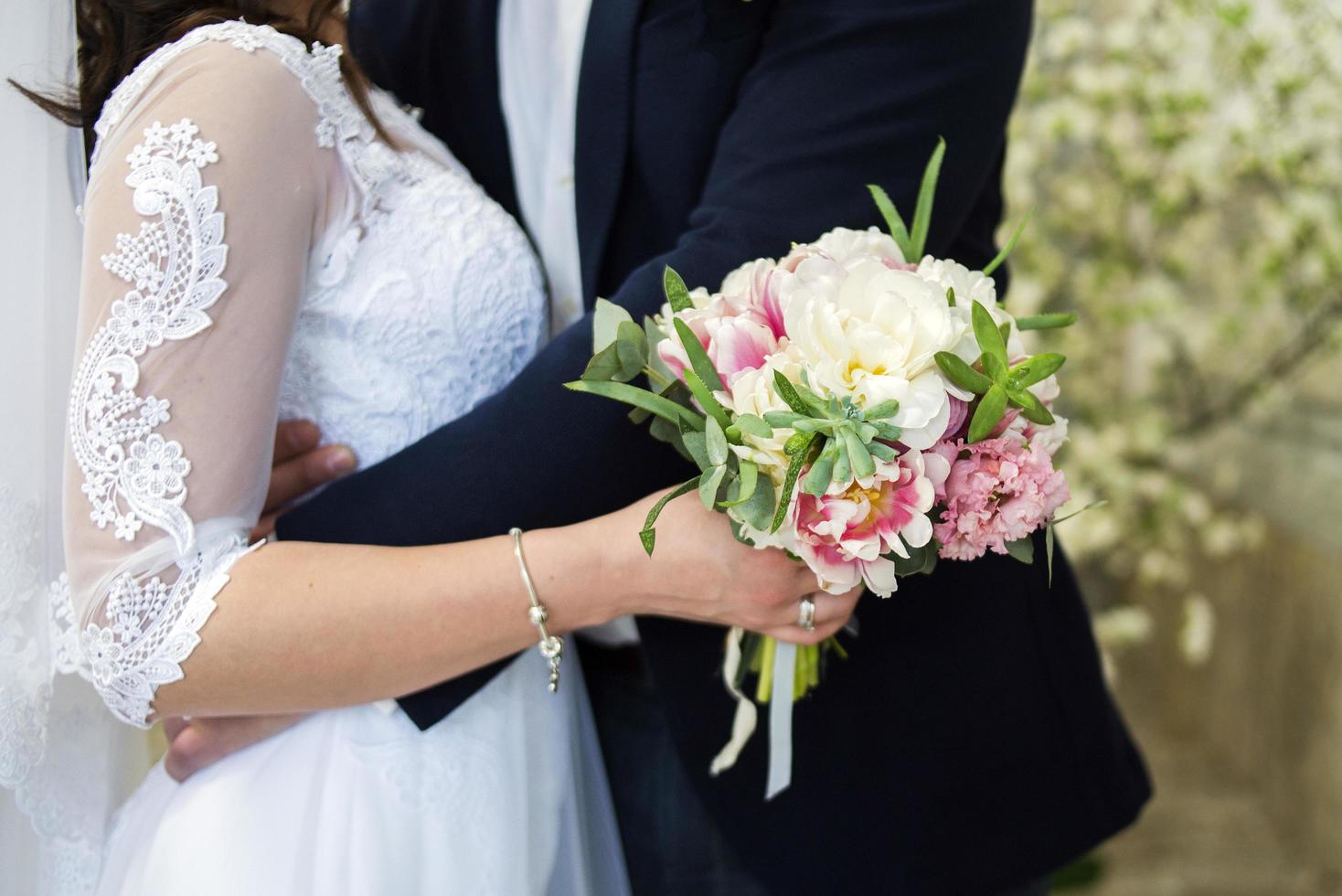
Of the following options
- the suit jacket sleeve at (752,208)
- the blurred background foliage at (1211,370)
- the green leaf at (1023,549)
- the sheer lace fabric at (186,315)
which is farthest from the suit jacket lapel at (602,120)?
the blurred background foliage at (1211,370)

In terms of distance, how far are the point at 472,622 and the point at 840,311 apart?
17.4 inches

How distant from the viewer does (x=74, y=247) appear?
115cm

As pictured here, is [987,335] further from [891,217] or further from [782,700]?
[782,700]

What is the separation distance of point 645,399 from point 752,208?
333mm

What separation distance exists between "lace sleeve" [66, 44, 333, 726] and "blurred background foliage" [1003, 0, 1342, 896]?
7.85ft

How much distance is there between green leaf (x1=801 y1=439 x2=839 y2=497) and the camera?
78cm

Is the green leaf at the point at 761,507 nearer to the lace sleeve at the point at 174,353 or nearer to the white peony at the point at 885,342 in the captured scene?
the white peony at the point at 885,342

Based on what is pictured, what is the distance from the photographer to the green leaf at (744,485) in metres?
0.82

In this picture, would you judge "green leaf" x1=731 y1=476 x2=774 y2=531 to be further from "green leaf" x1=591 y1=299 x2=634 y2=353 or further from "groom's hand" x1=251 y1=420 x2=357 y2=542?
"groom's hand" x1=251 y1=420 x2=357 y2=542

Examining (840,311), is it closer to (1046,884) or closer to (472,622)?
(472,622)

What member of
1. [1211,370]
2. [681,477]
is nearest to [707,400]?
[681,477]

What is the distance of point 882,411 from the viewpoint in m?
0.78

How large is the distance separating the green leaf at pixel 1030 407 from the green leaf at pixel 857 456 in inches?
5.5

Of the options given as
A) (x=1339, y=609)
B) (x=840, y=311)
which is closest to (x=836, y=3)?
(x=840, y=311)
